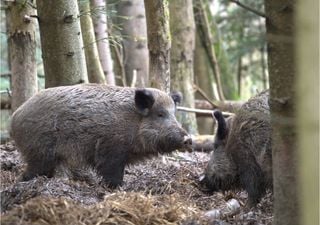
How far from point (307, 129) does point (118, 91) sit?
4119 mm

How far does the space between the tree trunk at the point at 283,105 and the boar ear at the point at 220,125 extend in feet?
8.52

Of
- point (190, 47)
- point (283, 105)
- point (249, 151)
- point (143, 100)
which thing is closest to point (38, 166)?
point (143, 100)

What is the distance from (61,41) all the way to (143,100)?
1174 mm

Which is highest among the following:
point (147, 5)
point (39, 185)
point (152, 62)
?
point (147, 5)

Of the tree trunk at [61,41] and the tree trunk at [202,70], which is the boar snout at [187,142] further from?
the tree trunk at [202,70]

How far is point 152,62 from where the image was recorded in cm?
813

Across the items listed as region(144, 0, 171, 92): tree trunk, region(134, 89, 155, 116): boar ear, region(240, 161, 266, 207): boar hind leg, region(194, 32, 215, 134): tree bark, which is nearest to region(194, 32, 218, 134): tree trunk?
region(194, 32, 215, 134): tree bark

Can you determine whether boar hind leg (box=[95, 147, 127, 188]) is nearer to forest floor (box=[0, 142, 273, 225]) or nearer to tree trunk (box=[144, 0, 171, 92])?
forest floor (box=[0, 142, 273, 225])

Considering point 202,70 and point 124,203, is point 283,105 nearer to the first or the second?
point 124,203

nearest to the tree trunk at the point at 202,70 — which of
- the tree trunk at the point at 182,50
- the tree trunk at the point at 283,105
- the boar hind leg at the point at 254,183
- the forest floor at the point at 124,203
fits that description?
the tree trunk at the point at 182,50

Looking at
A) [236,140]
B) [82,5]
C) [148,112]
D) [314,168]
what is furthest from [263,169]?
[82,5]

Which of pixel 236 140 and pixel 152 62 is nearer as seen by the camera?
pixel 236 140

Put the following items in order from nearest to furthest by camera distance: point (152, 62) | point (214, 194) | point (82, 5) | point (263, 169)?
point (263, 169) < point (214, 194) < point (152, 62) < point (82, 5)

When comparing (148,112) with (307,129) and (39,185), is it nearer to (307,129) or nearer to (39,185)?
(39,185)
